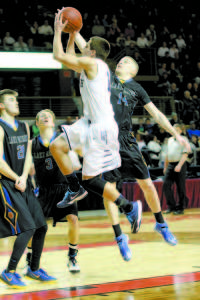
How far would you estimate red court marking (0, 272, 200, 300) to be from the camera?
4641 millimetres

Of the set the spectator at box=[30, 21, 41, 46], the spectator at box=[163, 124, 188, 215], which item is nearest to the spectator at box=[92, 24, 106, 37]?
the spectator at box=[30, 21, 41, 46]

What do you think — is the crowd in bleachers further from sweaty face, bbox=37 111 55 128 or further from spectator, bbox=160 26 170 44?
sweaty face, bbox=37 111 55 128

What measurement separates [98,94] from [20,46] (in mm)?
11144

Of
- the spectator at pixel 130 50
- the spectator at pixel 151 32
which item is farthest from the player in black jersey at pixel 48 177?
the spectator at pixel 151 32

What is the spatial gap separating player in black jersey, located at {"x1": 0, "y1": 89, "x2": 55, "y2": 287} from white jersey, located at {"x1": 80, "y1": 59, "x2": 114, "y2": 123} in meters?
0.87

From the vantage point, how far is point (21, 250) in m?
4.98

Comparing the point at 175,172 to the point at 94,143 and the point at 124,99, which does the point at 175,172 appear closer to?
the point at 124,99

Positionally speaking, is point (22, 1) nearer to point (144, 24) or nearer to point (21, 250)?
point (144, 24)

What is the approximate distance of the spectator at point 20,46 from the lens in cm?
1473

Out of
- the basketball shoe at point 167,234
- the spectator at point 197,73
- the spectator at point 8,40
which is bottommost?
the basketball shoe at point 167,234

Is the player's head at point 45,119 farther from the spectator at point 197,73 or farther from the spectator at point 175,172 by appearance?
the spectator at point 197,73

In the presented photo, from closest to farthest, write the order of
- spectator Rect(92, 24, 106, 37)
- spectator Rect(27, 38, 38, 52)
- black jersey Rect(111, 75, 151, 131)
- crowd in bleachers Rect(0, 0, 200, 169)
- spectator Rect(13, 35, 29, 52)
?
black jersey Rect(111, 75, 151, 131) < spectator Rect(13, 35, 29, 52) < spectator Rect(27, 38, 38, 52) < crowd in bleachers Rect(0, 0, 200, 169) < spectator Rect(92, 24, 106, 37)

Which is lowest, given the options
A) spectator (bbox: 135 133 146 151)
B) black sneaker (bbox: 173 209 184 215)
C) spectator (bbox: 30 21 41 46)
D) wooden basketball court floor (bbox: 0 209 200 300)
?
black sneaker (bbox: 173 209 184 215)

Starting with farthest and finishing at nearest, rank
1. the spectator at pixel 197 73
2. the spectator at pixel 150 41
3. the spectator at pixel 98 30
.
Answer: the spectator at pixel 150 41, the spectator at pixel 197 73, the spectator at pixel 98 30
